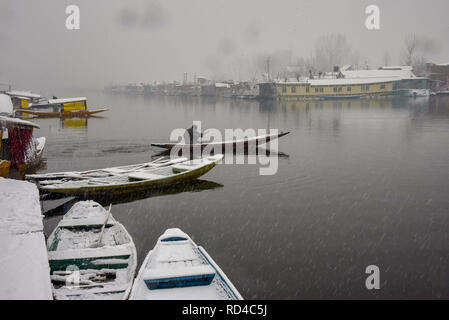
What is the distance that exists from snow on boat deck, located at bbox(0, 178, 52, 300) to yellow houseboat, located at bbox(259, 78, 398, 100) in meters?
77.7

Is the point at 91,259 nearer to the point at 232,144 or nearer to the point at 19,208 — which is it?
Answer: the point at 19,208

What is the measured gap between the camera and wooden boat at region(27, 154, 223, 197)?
41.9 ft

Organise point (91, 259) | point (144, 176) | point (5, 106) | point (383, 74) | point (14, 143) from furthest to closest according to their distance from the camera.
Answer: point (383, 74) < point (5, 106) < point (14, 143) < point (144, 176) < point (91, 259)

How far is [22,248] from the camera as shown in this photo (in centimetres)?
649

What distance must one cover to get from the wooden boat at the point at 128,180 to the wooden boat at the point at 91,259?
3.02 meters

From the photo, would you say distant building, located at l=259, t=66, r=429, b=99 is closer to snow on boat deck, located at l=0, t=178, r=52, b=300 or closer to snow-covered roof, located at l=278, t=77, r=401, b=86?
snow-covered roof, located at l=278, t=77, r=401, b=86

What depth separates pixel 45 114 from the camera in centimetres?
4525

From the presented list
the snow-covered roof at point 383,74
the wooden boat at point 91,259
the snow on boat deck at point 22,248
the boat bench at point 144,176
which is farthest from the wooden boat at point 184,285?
the snow-covered roof at point 383,74

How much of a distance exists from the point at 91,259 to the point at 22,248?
128 cm

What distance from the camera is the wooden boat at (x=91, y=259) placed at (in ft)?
20.9

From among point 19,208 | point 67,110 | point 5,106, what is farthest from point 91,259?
point 67,110

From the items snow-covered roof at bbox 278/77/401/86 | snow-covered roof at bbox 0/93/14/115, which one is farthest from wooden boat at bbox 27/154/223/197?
snow-covered roof at bbox 278/77/401/86

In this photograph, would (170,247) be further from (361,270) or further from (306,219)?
(306,219)
